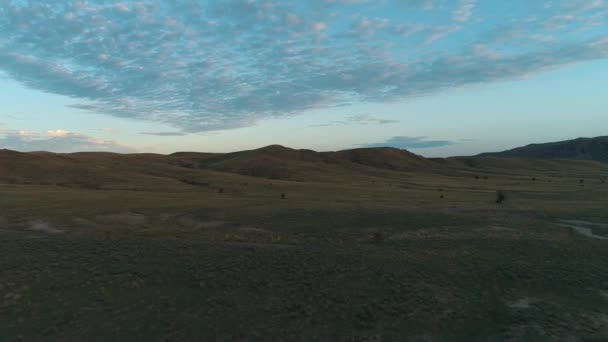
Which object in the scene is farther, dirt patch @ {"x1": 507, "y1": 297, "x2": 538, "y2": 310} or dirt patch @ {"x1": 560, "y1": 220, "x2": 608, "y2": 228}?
dirt patch @ {"x1": 560, "y1": 220, "x2": 608, "y2": 228}

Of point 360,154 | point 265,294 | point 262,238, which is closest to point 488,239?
point 262,238

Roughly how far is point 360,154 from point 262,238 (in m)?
156

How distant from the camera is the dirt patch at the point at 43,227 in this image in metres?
27.7

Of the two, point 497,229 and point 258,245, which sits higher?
point 258,245

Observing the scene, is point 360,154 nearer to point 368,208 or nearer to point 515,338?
point 368,208

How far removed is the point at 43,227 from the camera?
94.4 ft

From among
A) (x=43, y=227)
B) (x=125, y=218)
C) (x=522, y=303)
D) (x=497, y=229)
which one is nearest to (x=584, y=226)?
(x=497, y=229)

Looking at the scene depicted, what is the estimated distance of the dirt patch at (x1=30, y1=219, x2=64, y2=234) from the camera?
27672mm

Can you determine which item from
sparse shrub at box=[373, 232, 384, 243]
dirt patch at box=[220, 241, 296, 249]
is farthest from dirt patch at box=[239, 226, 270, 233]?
sparse shrub at box=[373, 232, 384, 243]

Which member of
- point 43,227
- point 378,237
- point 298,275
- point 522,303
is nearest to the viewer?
point 522,303

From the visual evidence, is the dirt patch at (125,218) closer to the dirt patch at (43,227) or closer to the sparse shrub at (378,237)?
the dirt patch at (43,227)

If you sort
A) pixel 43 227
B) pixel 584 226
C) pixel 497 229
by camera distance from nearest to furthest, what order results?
1. pixel 43 227
2. pixel 497 229
3. pixel 584 226

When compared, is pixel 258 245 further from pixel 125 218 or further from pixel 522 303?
pixel 125 218

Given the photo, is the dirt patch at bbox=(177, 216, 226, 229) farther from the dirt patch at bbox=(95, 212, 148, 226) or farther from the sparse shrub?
the sparse shrub
